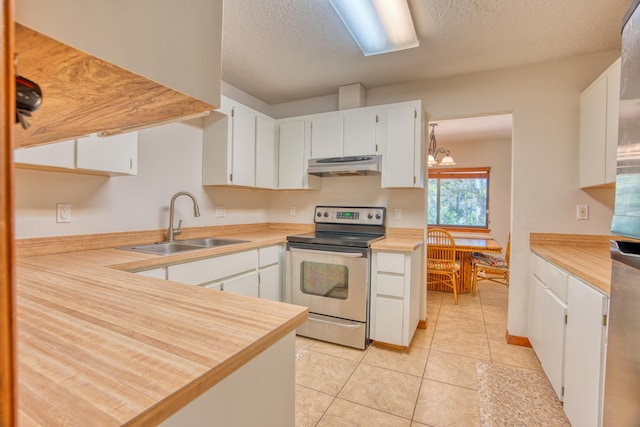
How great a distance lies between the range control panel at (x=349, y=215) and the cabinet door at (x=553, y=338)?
1412mm

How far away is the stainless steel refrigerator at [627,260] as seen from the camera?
31.6 inches

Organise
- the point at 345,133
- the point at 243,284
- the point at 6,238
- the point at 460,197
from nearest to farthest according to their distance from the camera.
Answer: the point at 6,238 < the point at 243,284 < the point at 345,133 < the point at 460,197

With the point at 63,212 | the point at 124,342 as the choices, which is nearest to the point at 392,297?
the point at 124,342

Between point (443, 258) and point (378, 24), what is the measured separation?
288cm

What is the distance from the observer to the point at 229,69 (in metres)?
2.65

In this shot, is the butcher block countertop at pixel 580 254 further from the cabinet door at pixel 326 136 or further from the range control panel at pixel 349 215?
the cabinet door at pixel 326 136

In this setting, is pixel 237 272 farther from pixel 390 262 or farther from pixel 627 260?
pixel 627 260

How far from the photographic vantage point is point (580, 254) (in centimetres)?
195

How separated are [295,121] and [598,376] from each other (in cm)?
284

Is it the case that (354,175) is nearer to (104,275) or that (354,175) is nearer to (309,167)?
→ (309,167)

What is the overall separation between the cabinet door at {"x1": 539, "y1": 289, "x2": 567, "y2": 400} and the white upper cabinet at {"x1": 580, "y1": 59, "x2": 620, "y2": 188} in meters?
0.84

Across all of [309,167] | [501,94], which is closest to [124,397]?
[309,167]

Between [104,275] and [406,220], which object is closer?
[104,275]

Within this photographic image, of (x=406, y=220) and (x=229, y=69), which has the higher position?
(x=229, y=69)
